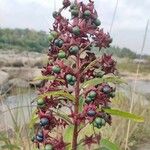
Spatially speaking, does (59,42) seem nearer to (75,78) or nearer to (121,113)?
(75,78)

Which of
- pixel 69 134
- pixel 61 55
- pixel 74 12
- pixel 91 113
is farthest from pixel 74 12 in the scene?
pixel 69 134

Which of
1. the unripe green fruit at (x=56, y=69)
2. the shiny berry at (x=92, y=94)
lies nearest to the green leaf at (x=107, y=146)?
the shiny berry at (x=92, y=94)

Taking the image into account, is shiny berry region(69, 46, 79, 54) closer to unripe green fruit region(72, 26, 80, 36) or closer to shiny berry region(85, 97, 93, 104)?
unripe green fruit region(72, 26, 80, 36)

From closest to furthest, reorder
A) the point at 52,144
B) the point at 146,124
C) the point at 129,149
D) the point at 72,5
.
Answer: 1. the point at 52,144
2. the point at 72,5
3. the point at 129,149
4. the point at 146,124

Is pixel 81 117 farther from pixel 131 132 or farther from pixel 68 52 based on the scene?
pixel 131 132

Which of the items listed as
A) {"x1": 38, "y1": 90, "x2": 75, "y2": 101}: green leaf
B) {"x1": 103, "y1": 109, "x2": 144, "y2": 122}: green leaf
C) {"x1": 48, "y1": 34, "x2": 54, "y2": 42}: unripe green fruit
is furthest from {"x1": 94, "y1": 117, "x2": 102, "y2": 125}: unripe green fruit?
{"x1": 48, "y1": 34, "x2": 54, "y2": 42}: unripe green fruit

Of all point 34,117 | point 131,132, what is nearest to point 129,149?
point 131,132

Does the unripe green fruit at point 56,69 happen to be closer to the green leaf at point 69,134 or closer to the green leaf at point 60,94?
the green leaf at point 60,94
